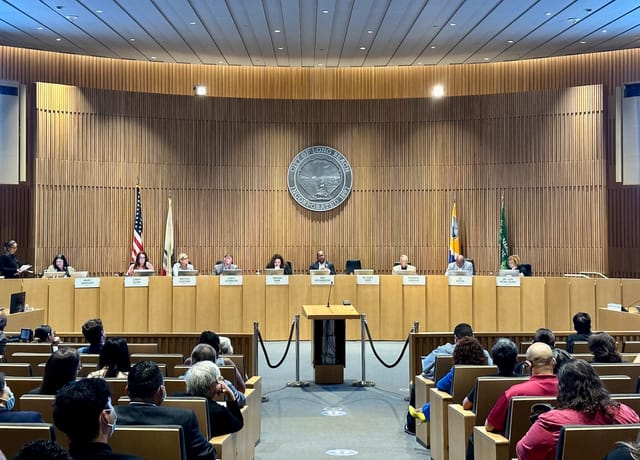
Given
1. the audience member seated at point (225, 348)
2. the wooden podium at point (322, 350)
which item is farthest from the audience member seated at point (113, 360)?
the wooden podium at point (322, 350)

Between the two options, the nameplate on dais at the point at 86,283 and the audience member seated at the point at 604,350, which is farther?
the nameplate on dais at the point at 86,283

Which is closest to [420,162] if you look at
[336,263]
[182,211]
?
[336,263]

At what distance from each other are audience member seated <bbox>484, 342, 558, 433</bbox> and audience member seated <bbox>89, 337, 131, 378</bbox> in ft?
7.83

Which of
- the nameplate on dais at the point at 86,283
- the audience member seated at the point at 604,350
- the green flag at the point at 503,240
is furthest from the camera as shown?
the green flag at the point at 503,240

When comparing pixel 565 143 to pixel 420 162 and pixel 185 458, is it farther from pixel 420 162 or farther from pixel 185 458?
pixel 185 458

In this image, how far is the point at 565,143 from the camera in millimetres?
13555

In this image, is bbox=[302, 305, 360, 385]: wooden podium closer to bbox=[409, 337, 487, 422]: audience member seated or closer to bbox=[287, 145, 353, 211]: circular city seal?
bbox=[409, 337, 487, 422]: audience member seated

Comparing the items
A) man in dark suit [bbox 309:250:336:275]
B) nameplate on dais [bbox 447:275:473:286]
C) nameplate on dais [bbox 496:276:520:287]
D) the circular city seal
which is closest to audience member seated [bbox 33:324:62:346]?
man in dark suit [bbox 309:250:336:275]

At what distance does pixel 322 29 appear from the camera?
1167 centimetres

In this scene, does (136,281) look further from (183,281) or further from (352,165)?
(352,165)

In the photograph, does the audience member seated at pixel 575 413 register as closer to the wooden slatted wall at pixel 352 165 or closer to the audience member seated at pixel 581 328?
the audience member seated at pixel 581 328

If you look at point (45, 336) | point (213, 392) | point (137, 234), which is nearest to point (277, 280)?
point (137, 234)

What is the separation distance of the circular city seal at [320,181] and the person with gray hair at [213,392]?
10.5 m

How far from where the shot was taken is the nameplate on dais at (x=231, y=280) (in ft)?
37.9
